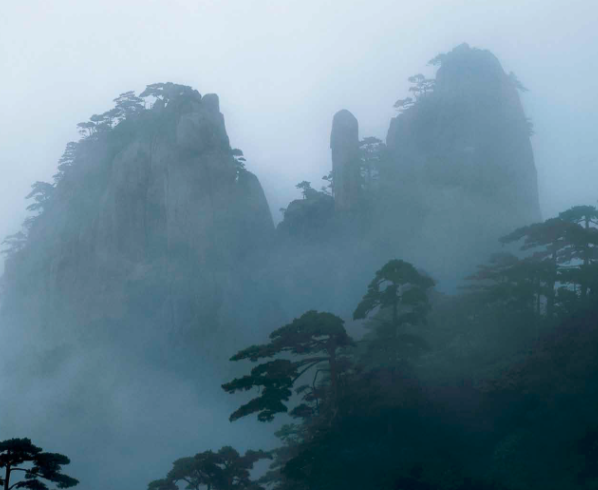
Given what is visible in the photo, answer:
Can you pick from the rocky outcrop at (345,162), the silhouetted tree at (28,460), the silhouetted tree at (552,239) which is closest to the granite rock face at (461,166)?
the rocky outcrop at (345,162)

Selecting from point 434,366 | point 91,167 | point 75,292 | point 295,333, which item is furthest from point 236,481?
point 91,167

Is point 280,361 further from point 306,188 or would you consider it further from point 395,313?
point 306,188

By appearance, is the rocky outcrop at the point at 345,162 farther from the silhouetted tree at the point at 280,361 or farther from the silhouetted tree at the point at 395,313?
the silhouetted tree at the point at 280,361

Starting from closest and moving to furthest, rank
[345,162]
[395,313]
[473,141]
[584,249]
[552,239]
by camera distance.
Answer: [395,313] < [584,249] < [552,239] < [345,162] < [473,141]

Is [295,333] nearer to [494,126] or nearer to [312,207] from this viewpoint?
[312,207]

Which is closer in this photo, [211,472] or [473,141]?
[211,472]

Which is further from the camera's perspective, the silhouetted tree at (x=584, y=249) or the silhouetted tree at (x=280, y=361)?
the silhouetted tree at (x=584, y=249)

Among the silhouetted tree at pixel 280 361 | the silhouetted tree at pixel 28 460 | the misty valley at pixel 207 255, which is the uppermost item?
the misty valley at pixel 207 255

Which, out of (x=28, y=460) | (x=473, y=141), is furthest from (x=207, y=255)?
(x=28, y=460)

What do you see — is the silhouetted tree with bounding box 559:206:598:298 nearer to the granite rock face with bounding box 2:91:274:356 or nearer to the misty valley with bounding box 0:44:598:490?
the misty valley with bounding box 0:44:598:490

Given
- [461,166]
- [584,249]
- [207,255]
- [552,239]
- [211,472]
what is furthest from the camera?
[461,166]

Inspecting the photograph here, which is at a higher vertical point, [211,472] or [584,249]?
[584,249]

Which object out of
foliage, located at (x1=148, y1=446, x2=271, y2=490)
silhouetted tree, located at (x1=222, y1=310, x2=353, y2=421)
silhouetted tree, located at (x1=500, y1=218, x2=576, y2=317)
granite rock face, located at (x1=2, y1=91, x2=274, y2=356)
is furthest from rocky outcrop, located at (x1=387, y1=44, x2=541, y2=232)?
foliage, located at (x1=148, y1=446, x2=271, y2=490)

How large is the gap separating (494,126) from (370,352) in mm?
43540
